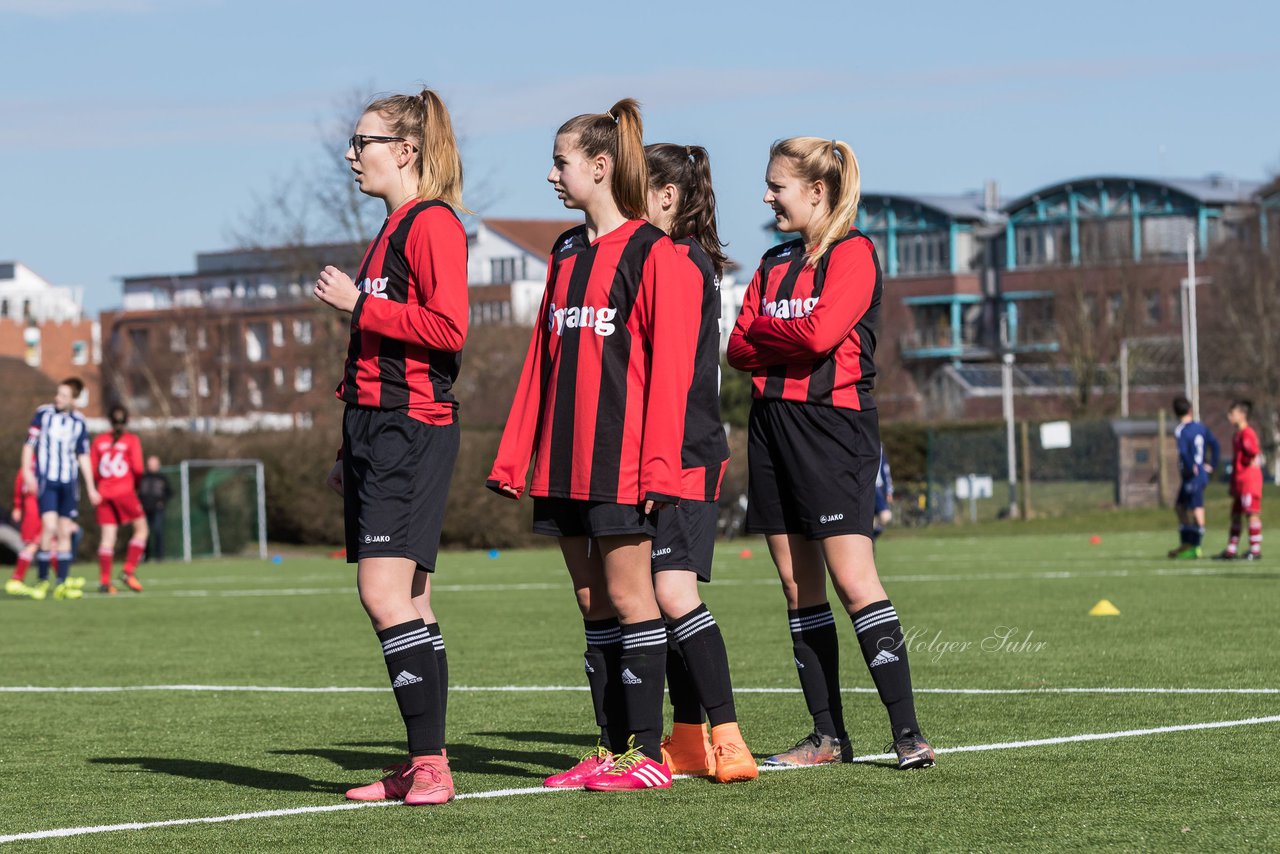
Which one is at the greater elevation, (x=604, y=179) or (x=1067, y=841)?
(x=604, y=179)

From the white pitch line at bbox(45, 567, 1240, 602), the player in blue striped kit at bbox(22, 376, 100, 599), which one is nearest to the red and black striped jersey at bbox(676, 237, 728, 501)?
the player in blue striped kit at bbox(22, 376, 100, 599)

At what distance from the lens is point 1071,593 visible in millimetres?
16531

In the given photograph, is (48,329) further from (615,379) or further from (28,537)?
(615,379)

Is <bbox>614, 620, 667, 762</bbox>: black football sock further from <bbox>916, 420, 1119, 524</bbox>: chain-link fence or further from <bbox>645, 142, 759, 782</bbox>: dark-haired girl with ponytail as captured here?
<bbox>916, 420, 1119, 524</bbox>: chain-link fence

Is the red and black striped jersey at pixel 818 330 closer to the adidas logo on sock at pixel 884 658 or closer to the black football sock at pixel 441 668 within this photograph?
the adidas logo on sock at pixel 884 658

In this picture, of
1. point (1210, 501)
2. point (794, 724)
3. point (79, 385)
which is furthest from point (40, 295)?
point (794, 724)

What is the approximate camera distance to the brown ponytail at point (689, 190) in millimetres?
6383

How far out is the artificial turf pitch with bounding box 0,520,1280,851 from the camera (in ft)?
16.8

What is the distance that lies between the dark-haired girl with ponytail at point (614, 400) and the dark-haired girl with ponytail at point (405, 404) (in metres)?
0.26

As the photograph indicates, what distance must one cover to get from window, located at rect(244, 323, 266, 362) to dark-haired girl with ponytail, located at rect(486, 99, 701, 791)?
104708 millimetres

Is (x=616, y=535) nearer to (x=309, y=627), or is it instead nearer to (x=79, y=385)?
(x=309, y=627)

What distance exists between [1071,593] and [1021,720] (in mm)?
9362

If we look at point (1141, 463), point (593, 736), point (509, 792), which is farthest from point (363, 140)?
point (1141, 463)

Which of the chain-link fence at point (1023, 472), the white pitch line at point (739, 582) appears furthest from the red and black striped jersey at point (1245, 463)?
the chain-link fence at point (1023, 472)
